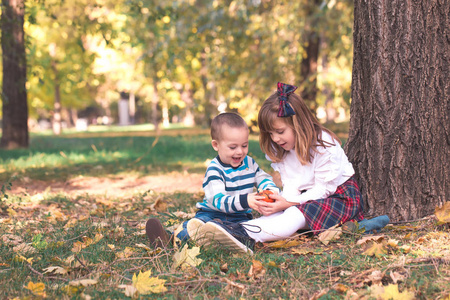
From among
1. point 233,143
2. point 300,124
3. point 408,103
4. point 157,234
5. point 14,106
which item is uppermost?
point 14,106

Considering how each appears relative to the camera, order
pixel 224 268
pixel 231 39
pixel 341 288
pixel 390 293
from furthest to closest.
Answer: pixel 231 39, pixel 224 268, pixel 341 288, pixel 390 293

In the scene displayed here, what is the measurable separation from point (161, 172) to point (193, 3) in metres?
4.81

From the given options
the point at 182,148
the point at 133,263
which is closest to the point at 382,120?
the point at 133,263

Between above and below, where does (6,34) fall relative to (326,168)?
above

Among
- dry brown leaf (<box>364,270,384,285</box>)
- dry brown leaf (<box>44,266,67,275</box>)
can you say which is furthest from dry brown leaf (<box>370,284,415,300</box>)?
dry brown leaf (<box>44,266,67,275</box>)

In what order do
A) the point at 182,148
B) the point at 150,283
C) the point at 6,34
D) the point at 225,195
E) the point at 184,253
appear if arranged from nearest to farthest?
the point at 150,283 < the point at 184,253 < the point at 225,195 < the point at 6,34 < the point at 182,148

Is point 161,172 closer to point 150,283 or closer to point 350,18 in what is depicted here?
point 150,283

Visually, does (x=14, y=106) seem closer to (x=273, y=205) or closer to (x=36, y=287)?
(x=273, y=205)

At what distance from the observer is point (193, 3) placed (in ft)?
34.0

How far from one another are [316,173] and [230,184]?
0.61 meters

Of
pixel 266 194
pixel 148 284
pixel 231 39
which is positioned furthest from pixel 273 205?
pixel 231 39

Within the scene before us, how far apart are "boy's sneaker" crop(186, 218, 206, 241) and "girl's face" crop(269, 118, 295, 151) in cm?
83

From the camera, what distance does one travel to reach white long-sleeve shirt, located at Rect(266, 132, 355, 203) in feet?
10.8

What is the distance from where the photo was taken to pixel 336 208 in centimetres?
328
